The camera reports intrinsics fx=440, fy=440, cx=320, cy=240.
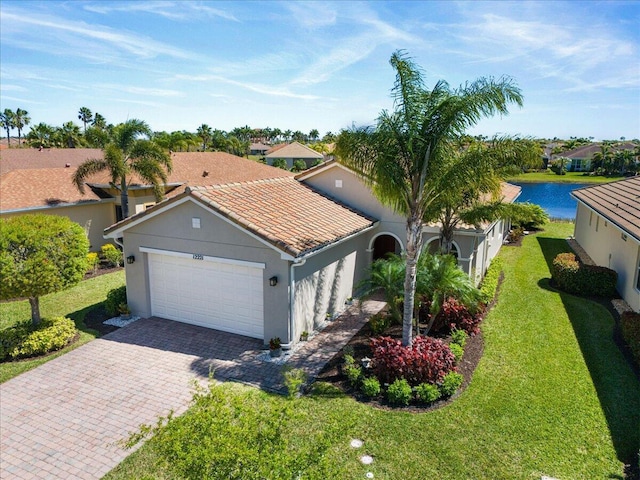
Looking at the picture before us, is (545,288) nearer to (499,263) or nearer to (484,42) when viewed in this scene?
(499,263)

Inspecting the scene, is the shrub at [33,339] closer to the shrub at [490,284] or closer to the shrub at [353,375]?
the shrub at [353,375]

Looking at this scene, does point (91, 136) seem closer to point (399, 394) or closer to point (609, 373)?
point (399, 394)

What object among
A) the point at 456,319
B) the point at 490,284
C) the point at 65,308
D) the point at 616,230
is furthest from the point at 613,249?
the point at 65,308

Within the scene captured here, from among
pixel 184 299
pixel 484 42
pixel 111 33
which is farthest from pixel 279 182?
pixel 484 42

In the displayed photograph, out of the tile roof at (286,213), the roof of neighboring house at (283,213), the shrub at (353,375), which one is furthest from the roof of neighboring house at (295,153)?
the shrub at (353,375)

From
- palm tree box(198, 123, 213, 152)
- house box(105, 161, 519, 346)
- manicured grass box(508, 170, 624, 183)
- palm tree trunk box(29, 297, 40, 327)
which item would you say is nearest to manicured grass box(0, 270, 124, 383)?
palm tree trunk box(29, 297, 40, 327)
